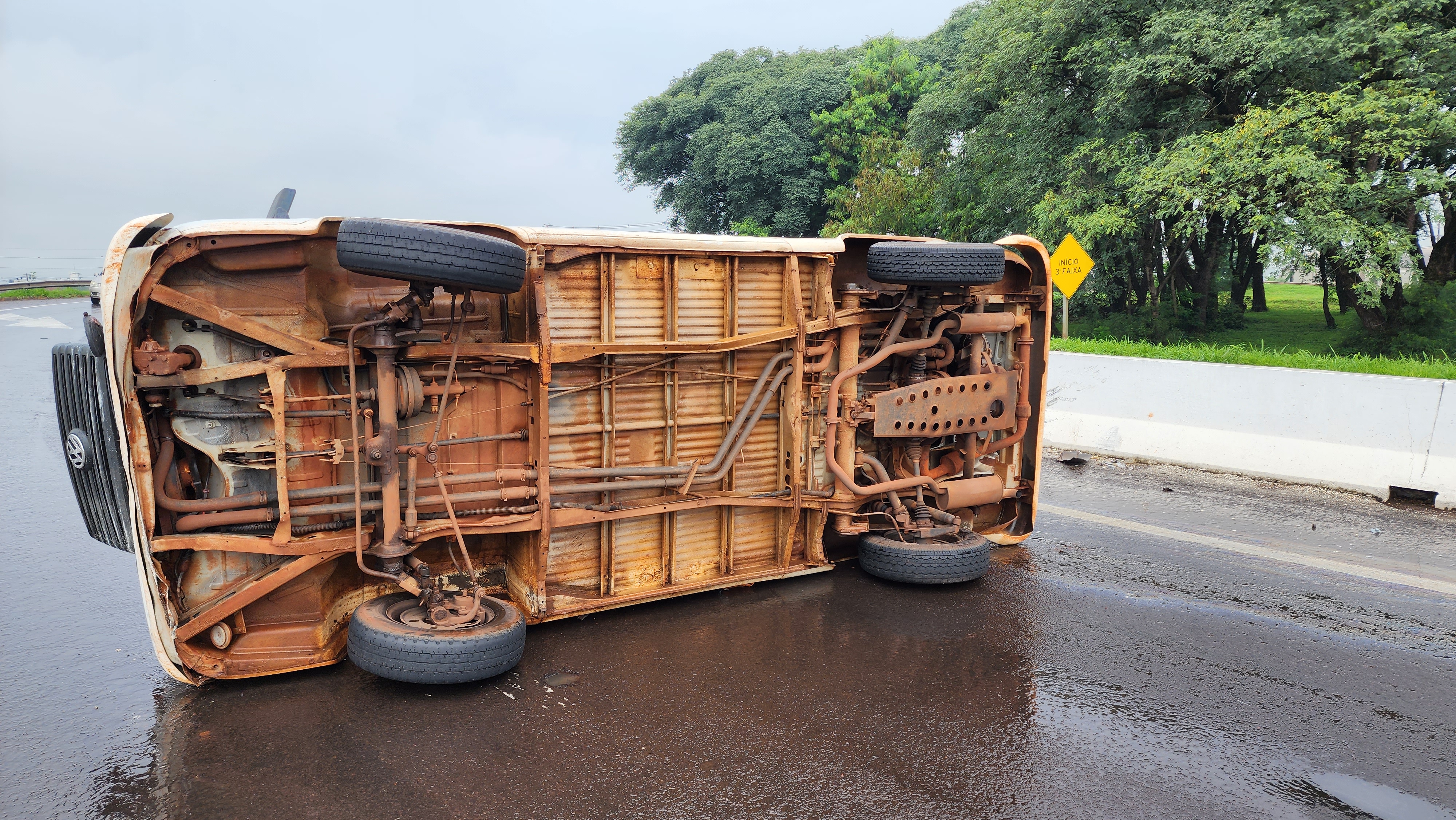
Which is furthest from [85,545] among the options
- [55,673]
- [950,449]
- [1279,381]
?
[1279,381]

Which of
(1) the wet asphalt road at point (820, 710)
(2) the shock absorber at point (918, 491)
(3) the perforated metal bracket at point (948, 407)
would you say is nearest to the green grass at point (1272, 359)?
(1) the wet asphalt road at point (820, 710)

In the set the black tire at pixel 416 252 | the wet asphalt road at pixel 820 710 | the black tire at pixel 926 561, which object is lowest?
the wet asphalt road at pixel 820 710

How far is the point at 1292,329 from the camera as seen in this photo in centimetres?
2142

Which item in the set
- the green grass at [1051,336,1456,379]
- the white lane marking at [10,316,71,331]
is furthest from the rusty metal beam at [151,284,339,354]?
the white lane marking at [10,316,71,331]

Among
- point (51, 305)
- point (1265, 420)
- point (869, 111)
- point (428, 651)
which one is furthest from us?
point (869, 111)

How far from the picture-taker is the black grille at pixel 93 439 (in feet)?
13.5

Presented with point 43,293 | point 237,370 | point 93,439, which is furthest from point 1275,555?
point 43,293

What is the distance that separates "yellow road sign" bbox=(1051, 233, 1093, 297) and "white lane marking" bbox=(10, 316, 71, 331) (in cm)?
2054

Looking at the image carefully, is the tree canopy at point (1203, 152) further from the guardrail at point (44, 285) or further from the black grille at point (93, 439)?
the guardrail at point (44, 285)

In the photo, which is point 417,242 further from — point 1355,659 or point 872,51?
point 872,51

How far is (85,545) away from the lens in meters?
6.21

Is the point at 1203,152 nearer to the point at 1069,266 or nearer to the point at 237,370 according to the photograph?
the point at 1069,266

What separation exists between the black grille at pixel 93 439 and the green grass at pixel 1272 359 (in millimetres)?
10412

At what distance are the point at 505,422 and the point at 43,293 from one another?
113 ft
